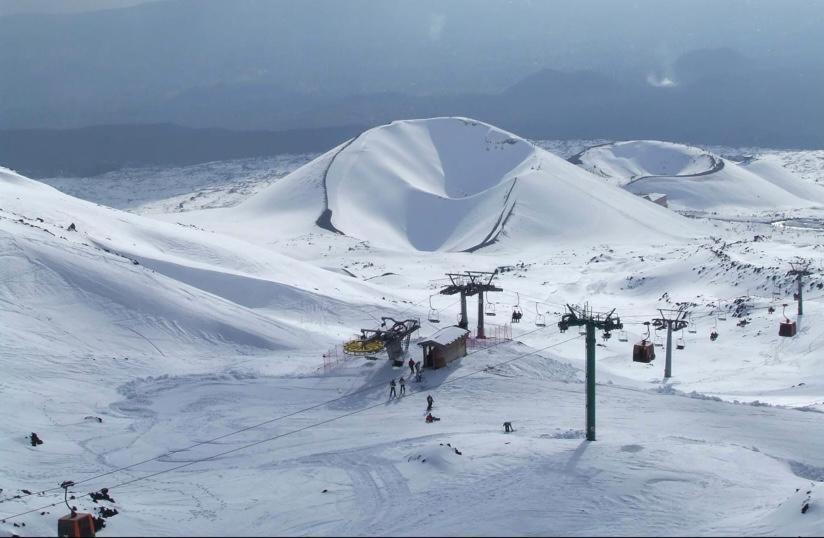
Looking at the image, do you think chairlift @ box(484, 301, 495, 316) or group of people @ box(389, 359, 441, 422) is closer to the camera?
group of people @ box(389, 359, 441, 422)

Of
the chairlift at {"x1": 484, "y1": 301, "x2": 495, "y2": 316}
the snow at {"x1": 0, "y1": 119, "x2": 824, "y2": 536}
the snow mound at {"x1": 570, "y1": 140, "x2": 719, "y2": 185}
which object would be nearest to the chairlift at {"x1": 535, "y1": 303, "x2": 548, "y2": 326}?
the snow at {"x1": 0, "y1": 119, "x2": 824, "y2": 536}

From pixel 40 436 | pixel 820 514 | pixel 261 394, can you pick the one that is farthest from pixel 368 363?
pixel 820 514

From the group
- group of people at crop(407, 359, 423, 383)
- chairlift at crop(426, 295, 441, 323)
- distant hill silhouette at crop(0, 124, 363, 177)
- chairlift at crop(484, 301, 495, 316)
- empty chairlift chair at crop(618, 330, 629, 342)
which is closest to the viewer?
group of people at crop(407, 359, 423, 383)

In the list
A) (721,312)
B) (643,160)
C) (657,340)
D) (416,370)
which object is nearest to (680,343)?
(657,340)

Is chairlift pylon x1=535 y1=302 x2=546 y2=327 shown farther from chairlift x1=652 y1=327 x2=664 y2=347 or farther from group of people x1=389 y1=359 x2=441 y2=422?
group of people x1=389 y1=359 x2=441 y2=422

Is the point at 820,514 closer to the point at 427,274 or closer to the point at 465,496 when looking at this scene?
the point at 465,496

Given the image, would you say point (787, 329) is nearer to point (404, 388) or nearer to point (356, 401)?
point (404, 388)
